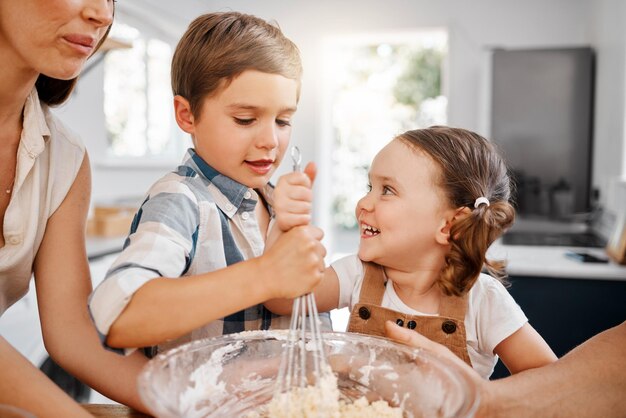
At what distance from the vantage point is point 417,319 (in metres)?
1.01

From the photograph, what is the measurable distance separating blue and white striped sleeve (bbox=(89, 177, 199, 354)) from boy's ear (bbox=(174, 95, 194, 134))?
135mm

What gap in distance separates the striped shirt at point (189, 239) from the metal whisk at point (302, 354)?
0.10m

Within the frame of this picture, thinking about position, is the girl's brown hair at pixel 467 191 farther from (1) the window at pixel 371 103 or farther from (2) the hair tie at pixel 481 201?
(1) the window at pixel 371 103

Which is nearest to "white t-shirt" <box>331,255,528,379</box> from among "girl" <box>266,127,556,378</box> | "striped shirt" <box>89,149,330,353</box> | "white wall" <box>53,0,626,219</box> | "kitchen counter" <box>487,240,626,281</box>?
"girl" <box>266,127,556,378</box>

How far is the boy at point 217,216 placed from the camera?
661mm

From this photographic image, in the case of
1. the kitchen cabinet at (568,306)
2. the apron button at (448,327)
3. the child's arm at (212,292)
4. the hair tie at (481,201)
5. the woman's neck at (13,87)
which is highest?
the woman's neck at (13,87)

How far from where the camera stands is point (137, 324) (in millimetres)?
657

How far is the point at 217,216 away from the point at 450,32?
4.15 metres

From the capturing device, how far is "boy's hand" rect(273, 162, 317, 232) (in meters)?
0.68

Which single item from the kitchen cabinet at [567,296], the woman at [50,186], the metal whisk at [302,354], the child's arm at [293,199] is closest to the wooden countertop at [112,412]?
the woman at [50,186]

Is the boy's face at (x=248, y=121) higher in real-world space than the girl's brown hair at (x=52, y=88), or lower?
lower

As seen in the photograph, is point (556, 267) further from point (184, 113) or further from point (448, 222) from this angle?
point (184, 113)

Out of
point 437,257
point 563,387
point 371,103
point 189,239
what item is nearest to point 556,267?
point 437,257

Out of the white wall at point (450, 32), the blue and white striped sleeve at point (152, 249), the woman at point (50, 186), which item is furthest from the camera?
the white wall at point (450, 32)
